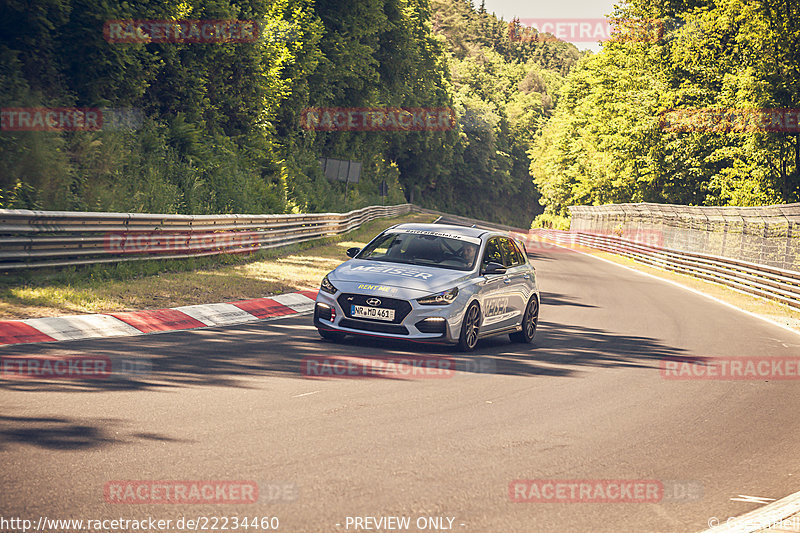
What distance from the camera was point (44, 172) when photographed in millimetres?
18375

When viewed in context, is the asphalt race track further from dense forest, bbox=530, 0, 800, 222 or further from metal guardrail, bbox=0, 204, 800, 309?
dense forest, bbox=530, 0, 800, 222

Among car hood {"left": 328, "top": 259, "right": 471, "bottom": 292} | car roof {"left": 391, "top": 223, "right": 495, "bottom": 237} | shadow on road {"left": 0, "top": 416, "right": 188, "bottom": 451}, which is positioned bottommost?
shadow on road {"left": 0, "top": 416, "right": 188, "bottom": 451}

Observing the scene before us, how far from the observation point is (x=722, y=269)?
3152 cm

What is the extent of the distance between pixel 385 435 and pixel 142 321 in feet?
20.6

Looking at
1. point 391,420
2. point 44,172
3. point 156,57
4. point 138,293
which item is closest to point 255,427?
point 391,420

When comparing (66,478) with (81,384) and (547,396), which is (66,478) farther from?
(547,396)

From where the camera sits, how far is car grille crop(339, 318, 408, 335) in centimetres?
1093

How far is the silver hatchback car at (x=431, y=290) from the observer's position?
1097 centimetres

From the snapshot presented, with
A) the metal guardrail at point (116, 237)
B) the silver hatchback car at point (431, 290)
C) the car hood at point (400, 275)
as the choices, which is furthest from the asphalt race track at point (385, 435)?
the metal guardrail at point (116, 237)

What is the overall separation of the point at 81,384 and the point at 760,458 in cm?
586

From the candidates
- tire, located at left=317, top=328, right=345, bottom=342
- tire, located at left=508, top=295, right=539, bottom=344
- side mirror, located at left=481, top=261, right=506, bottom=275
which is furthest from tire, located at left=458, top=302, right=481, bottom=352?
tire, located at left=508, top=295, right=539, bottom=344

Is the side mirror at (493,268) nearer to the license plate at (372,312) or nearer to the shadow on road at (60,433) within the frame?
the license plate at (372,312)

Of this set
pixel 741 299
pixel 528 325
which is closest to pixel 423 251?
pixel 528 325

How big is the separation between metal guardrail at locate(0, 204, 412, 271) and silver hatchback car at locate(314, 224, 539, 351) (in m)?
4.84
